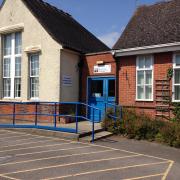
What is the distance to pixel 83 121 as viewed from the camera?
17094mm

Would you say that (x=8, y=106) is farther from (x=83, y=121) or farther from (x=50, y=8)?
(x=50, y=8)

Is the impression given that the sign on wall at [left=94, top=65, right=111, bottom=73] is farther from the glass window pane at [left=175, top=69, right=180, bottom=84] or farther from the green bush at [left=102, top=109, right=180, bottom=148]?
the glass window pane at [left=175, top=69, right=180, bottom=84]

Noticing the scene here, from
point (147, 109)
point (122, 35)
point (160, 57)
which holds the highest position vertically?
point (122, 35)

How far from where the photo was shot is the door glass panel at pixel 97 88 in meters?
17.1

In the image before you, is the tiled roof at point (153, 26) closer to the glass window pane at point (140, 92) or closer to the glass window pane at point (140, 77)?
the glass window pane at point (140, 77)

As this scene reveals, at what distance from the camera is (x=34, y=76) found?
1814cm

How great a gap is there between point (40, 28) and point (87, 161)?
10.0 metres

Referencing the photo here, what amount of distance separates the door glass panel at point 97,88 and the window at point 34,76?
3.00 m

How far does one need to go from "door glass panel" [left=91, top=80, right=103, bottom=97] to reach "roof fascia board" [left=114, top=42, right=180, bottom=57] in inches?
78.8

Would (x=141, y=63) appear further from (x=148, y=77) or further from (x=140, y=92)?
(x=140, y=92)

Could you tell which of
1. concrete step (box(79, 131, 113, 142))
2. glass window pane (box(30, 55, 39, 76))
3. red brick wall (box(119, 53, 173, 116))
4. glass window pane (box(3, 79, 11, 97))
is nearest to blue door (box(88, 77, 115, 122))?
red brick wall (box(119, 53, 173, 116))

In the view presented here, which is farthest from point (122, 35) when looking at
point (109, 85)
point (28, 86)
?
point (28, 86)

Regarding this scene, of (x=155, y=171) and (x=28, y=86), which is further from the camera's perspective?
(x=28, y=86)

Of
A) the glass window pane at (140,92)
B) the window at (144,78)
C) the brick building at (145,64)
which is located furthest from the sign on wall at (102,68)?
the glass window pane at (140,92)
